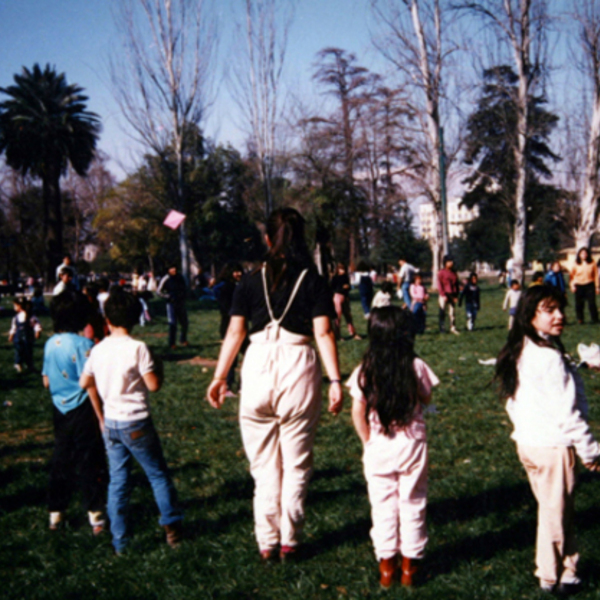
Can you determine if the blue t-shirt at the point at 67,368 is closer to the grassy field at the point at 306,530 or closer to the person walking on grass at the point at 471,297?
the grassy field at the point at 306,530

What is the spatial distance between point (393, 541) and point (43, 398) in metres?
6.86

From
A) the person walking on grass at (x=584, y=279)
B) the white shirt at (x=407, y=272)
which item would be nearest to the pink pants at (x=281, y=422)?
the person walking on grass at (x=584, y=279)

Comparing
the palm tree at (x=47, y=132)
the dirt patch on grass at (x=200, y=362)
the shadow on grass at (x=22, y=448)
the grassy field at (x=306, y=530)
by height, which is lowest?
the grassy field at (x=306, y=530)

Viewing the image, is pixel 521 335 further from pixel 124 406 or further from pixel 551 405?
pixel 124 406

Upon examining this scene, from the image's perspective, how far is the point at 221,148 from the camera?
5225cm

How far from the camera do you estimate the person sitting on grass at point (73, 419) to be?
416 centimetres

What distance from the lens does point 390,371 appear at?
3.34 m

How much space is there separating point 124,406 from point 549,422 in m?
2.40

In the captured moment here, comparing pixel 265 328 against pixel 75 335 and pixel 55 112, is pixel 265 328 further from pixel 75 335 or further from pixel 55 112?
pixel 55 112

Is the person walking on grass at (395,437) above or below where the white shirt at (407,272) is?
below

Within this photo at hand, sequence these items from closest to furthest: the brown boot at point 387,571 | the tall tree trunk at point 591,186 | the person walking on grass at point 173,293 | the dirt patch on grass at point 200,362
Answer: the brown boot at point 387,571 → the dirt patch on grass at point 200,362 → the person walking on grass at point 173,293 → the tall tree trunk at point 591,186


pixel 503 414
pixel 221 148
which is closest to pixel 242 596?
pixel 503 414

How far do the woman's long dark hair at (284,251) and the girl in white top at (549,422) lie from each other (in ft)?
4.09

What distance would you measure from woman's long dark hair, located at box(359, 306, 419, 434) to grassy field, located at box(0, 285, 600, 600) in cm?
98
